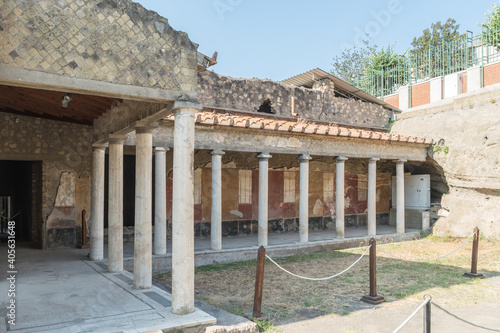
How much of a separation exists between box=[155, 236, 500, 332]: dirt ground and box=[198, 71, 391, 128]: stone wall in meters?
5.59

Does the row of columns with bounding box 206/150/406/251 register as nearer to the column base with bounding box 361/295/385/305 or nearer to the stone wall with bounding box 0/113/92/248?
the stone wall with bounding box 0/113/92/248

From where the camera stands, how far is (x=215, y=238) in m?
9.98

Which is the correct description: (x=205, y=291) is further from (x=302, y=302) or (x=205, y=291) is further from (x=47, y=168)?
(x=47, y=168)

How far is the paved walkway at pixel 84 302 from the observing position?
4688mm

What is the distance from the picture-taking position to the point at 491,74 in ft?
46.6

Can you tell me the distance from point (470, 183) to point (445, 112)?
9.02 ft

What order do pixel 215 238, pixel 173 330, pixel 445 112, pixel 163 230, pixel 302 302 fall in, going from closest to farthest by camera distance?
pixel 173 330
pixel 302 302
pixel 163 230
pixel 215 238
pixel 445 112

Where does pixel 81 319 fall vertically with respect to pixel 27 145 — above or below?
below

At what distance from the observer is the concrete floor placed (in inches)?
186

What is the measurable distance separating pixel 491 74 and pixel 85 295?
1484 cm

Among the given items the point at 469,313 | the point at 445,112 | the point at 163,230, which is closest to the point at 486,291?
the point at 469,313

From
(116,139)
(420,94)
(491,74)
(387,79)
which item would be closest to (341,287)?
(116,139)

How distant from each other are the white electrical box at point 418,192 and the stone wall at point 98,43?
39.6 ft

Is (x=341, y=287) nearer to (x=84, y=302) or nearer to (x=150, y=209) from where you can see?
(x=150, y=209)
